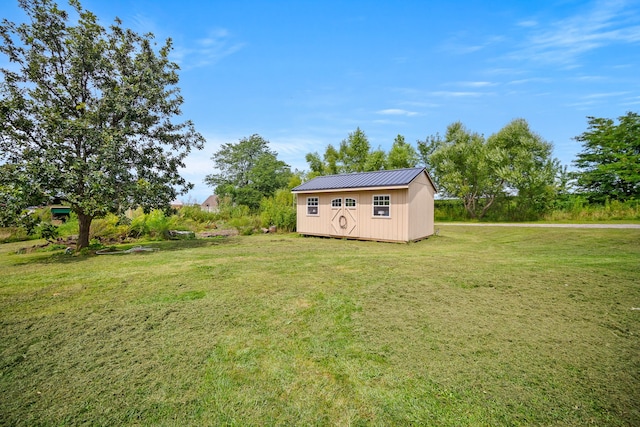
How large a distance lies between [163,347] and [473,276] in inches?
205

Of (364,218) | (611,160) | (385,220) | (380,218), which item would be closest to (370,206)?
(364,218)

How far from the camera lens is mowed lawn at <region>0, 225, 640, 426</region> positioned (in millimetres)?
1937

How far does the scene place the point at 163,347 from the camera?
2.77 meters

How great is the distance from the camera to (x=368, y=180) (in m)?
11.9

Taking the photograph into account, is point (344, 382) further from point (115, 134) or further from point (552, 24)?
point (552, 24)

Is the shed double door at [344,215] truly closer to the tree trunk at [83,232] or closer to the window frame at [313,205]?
the window frame at [313,205]

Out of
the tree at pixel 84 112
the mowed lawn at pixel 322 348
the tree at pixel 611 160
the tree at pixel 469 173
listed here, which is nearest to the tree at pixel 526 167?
the tree at pixel 469 173

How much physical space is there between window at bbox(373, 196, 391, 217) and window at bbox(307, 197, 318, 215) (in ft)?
9.92

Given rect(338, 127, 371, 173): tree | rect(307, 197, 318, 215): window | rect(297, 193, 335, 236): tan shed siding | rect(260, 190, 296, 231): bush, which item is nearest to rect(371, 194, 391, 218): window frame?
rect(297, 193, 335, 236): tan shed siding

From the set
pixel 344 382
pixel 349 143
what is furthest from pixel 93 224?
pixel 349 143

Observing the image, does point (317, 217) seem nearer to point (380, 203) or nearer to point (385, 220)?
point (380, 203)

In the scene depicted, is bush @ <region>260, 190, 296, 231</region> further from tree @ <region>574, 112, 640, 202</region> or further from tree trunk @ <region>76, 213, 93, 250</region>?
tree @ <region>574, 112, 640, 202</region>

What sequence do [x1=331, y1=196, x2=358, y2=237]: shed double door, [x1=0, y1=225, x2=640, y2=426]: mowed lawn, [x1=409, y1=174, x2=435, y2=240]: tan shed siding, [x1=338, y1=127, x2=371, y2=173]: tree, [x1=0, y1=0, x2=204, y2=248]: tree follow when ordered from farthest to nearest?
[x1=338, y1=127, x2=371, y2=173]: tree → [x1=331, y1=196, x2=358, y2=237]: shed double door → [x1=409, y1=174, x2=435, y2=240]: tan shed siding → [x1=0, y1=0, x2=204, y2=248]: tree → [x1=0, y1=225, x2=640, y2=426]: mowed lawn

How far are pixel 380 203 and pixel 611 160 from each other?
23892mm
